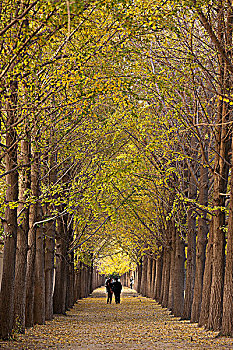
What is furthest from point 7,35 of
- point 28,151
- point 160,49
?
point 160,49

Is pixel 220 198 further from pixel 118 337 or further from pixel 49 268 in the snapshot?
pixel 49 268

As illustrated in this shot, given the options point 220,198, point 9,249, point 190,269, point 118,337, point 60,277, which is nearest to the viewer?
point 9,249

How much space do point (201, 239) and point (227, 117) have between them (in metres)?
4.88

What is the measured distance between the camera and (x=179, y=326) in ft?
59.7

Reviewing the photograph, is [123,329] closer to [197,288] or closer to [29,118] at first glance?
[197,288]

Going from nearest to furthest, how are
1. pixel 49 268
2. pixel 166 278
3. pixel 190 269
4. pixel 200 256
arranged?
1. pixel 200 256
2. pixel 190 269
3. pixel 49 268
4. pixel 166 278

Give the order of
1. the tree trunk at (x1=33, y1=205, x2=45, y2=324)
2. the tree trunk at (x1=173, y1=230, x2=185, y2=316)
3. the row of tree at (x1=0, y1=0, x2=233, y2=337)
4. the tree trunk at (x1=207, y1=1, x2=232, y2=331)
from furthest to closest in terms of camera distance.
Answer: the tree trunk at (x1=173, y1=230, x2=185, y2=316) < the tree trunk at (x1=33, y1=205, x2=45, y2=324) < the tree trunk at (x1=207, y1=1, x2=232, y2=331) < the row of tree at (x1=0, y1=0, x2=233, y2=337)

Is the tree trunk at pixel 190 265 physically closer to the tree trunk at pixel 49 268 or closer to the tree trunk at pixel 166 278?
the tree trunk at pixel 49 268

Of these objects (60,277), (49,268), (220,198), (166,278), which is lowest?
(166,278)

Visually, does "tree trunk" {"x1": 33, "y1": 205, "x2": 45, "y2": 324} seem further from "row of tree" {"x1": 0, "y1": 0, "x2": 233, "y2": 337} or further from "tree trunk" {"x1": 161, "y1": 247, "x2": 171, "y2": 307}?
"tree trunk" {"x1": 161, "y1": 247, "x2": 171, "y2": 307}

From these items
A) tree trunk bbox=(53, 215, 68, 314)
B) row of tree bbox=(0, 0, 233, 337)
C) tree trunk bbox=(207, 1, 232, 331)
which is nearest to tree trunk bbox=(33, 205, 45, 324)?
row of tree bbox=(0, 0, 233, 337)

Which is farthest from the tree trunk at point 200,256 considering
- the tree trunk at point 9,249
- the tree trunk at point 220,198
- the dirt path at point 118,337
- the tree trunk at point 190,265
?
the tree trunk at point 9,249

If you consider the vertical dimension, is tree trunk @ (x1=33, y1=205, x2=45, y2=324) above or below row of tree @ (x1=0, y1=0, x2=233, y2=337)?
below

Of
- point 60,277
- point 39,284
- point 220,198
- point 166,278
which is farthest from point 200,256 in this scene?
point 166,278
